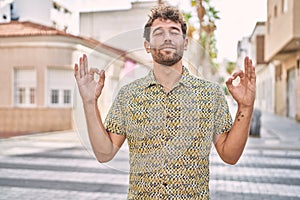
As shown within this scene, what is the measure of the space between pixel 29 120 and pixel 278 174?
11.6 m

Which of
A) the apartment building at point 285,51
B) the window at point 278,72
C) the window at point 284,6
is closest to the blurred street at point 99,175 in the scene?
the apartment building at point 285,51

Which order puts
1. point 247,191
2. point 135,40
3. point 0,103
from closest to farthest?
point 135,40, point 247,191, point 0,103

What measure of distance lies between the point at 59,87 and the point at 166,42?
15.6m

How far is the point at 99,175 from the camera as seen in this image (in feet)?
24.2

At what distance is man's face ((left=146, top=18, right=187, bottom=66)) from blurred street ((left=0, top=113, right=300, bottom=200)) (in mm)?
3620

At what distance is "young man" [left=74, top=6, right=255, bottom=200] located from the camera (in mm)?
1497

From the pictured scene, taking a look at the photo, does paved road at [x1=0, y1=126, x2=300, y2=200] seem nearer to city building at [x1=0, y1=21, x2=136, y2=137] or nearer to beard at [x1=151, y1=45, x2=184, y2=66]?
beard at [x1=151, y1=45, x2=184, y2=66]

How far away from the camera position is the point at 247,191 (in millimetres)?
6094

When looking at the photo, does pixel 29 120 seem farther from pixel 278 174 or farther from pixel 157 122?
pixel 157 122

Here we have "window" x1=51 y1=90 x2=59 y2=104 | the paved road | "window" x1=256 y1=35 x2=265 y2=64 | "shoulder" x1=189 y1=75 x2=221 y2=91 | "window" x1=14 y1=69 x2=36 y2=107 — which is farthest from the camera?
"window" x1=256 y1=35 x2=265 y2=64

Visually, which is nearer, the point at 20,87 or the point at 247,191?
the point at 247,191

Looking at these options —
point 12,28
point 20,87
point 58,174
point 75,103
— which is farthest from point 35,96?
point 75,103

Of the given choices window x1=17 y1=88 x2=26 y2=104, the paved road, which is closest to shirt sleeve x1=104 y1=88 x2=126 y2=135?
the paved road

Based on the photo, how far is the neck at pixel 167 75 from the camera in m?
1.56
